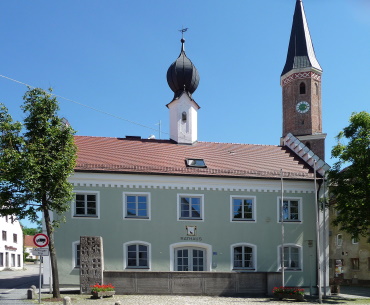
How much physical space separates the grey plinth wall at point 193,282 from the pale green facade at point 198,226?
296 cm

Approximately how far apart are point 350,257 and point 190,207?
794 inches

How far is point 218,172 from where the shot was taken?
3003 centimetres

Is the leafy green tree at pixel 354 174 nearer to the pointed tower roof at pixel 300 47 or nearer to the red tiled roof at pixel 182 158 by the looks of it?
the red tiled roof at pixel 182 158

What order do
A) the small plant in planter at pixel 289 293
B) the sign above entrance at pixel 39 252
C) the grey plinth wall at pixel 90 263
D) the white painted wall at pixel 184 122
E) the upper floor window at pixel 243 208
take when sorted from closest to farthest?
the sign above entrance at pixel 39 252 < the grey plinth wall at pixel 90 263 < the small plant in planter at pixel 289 293 < the upper floor window at pixel 243 208 < the white painted wall at pixel 184 122

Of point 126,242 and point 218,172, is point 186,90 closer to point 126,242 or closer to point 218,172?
point 218,172

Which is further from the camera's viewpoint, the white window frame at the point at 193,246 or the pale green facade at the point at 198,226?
the white window frame at the point at 193,246

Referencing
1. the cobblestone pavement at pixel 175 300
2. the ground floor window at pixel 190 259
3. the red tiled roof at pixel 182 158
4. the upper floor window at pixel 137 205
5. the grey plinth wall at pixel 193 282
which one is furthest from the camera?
the red tiled roof at pixel 182 158

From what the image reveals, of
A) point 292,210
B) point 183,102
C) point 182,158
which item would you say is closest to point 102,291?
point 182,158

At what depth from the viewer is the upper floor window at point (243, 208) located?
3008 centimetres

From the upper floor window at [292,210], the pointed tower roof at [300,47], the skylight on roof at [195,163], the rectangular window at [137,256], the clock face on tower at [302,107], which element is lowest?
the rectangular window at [137,256]

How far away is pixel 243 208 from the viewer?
99.2ft

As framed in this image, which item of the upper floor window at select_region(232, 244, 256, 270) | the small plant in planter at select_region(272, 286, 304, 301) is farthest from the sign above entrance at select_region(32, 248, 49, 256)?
the upper floor window at select_region(232, 244, 256, 270)

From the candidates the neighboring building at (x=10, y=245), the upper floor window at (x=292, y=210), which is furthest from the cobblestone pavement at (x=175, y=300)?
the neighboring building at (x=10, y=245)

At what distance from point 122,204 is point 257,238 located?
26.9ft
